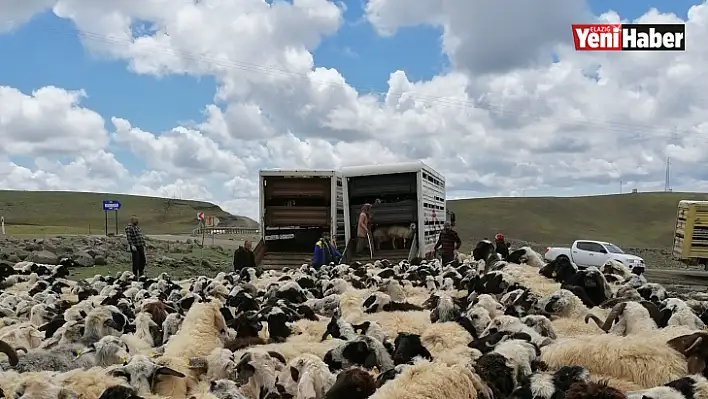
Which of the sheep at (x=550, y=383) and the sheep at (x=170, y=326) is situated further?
the sheep at (x=170, y=326)

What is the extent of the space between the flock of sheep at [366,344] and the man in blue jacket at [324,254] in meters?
4.65

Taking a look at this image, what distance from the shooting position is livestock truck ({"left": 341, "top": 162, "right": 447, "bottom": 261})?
19109 millimetres

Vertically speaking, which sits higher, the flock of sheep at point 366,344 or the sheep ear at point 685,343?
the sheep ear at point 685,343

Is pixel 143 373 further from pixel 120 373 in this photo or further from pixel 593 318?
pixel 593 318

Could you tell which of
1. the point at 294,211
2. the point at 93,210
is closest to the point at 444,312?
the point at 294,211

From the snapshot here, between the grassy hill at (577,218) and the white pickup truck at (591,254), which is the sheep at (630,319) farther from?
the grassy hill at (577,218)

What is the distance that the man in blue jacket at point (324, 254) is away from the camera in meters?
17.5

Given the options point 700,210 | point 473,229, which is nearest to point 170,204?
point 473,229

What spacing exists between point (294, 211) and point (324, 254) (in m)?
3.13

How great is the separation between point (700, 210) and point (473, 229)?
62.2 metres

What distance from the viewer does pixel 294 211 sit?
67.2 feet

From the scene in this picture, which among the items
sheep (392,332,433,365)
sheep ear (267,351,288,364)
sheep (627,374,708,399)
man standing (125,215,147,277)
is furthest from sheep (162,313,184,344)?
man standing (125,215,147,277)

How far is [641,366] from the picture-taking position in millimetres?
6035

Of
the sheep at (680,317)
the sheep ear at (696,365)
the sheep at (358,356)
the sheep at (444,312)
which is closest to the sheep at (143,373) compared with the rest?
the sheep at (358,356)
